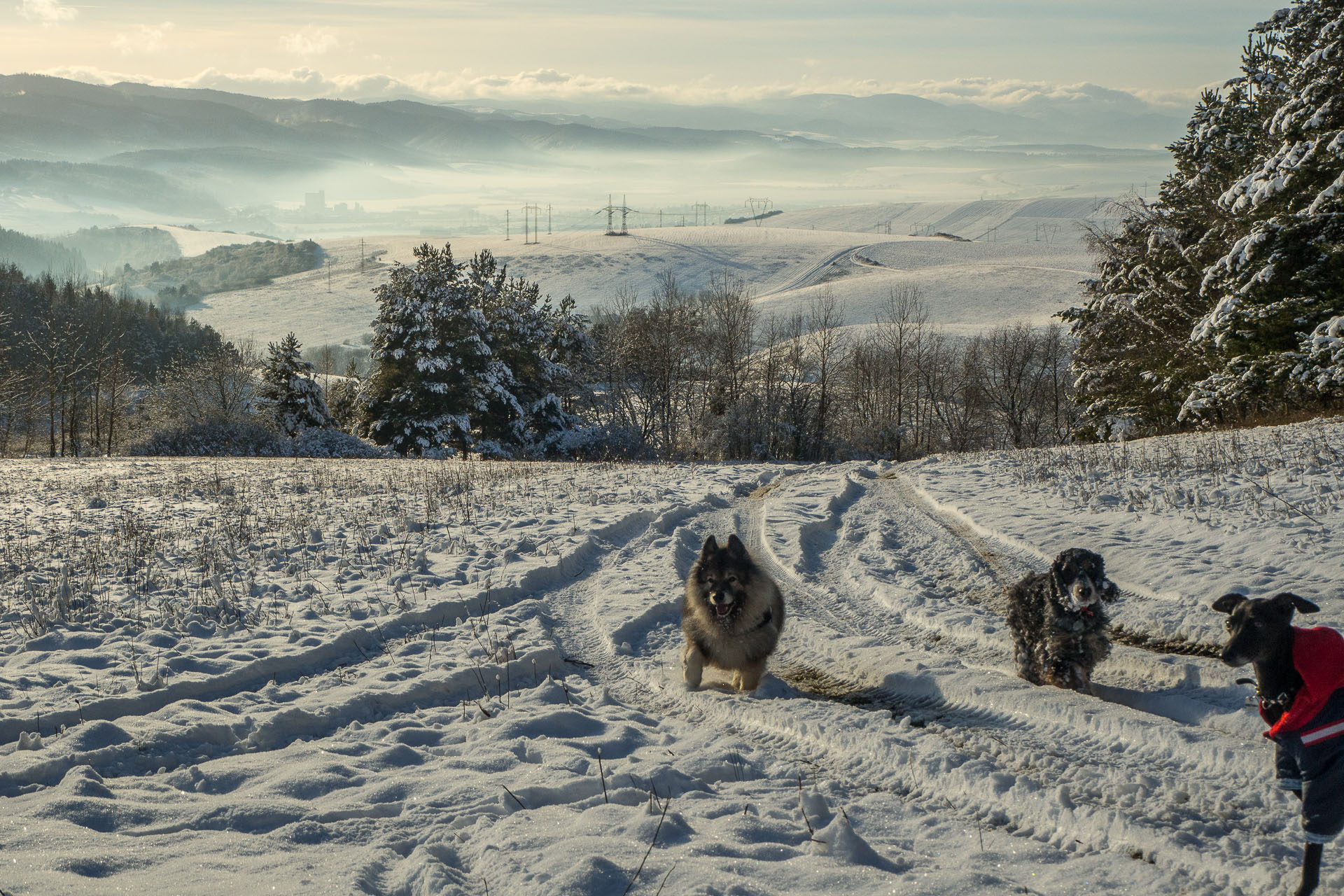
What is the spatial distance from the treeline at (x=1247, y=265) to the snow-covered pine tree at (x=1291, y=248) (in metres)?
0.04

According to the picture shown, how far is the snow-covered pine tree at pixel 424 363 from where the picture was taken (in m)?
43.1

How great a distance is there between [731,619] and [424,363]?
123 feet

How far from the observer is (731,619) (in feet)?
25.1

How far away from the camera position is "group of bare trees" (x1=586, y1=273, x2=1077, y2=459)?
2154 inches

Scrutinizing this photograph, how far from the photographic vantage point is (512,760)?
6.05 meters

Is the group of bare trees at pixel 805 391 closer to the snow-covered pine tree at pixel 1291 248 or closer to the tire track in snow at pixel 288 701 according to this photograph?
the snow-covered pine tree at pixel 1291 248

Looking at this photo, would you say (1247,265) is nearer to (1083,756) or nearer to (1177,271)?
(1177,271)

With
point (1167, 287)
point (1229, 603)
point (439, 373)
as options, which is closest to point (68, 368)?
point (439, 373)

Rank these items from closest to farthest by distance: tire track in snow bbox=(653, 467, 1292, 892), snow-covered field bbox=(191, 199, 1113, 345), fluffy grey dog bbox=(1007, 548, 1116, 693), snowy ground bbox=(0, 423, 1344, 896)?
snowy ground bbox=(0, 423, 1344, 896) → tire track in snow bbox=(653, 467, 1292, 892) → fluffy grey dog bbox=(1007, 548, 1116, 693) → snow-covered field bbox=(191, 199, 1113, 345)

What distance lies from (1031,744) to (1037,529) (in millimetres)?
7402

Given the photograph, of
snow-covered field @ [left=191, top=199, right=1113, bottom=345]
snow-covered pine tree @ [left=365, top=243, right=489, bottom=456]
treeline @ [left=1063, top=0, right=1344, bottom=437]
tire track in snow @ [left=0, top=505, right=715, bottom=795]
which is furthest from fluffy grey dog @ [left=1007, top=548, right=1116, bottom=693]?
snow-covered field @ [left=191, top=199, right=1113, bottom=345]

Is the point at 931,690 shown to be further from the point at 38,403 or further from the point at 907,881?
the point at 38,403

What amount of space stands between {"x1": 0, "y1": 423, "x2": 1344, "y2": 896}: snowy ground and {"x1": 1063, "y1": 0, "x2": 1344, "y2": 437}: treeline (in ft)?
20.1

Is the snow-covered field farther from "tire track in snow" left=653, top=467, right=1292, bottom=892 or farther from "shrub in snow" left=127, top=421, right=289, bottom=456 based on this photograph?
"tire track in snow" left=653, top=467, right=1292, bottom=892
